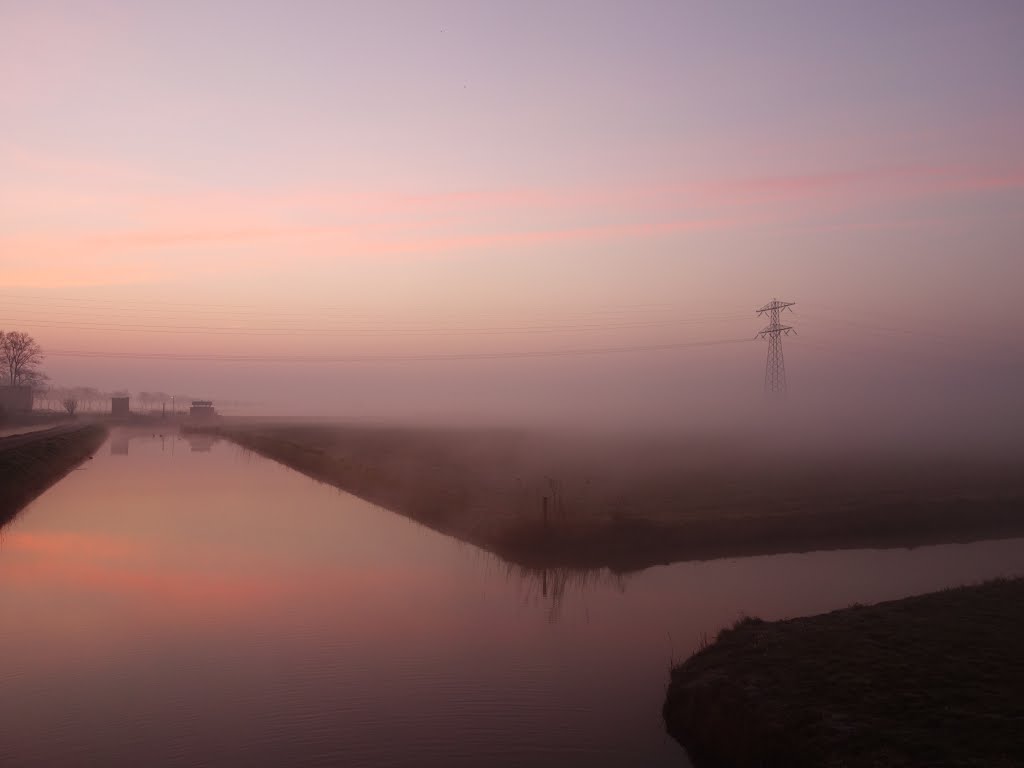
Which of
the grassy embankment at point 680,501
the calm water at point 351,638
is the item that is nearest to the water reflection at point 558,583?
the calm water at point 351,638

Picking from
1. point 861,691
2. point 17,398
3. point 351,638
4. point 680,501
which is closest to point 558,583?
point 351,638

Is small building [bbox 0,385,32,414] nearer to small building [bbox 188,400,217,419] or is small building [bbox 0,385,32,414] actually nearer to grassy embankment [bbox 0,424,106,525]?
small building [bbox 188,400,217,419]

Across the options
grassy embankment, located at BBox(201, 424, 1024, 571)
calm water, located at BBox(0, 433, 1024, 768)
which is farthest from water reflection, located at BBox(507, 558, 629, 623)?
grassy embankment, located at BBox(201, 424, 1024, 571)

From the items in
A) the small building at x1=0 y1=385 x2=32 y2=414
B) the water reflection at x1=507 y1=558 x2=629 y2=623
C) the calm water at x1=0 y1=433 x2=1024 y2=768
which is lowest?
Result: the calm water at x1=0 y1=433 x2=1024 y2=768

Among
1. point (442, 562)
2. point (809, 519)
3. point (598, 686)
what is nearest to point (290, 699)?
point (598, 686)

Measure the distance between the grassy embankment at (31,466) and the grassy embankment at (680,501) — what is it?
14.9 m

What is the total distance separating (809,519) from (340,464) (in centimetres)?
2963

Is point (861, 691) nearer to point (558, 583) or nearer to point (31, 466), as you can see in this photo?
point (558, 583)

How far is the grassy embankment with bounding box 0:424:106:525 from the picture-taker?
35.0m

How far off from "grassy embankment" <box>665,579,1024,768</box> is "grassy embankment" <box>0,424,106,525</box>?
95.5ft

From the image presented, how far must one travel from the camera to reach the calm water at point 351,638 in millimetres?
11102

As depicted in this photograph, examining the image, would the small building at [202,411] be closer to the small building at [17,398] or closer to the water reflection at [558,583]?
the small building at [17,398]

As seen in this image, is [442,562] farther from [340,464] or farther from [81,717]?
[340,464]

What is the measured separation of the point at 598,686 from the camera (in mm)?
13266
